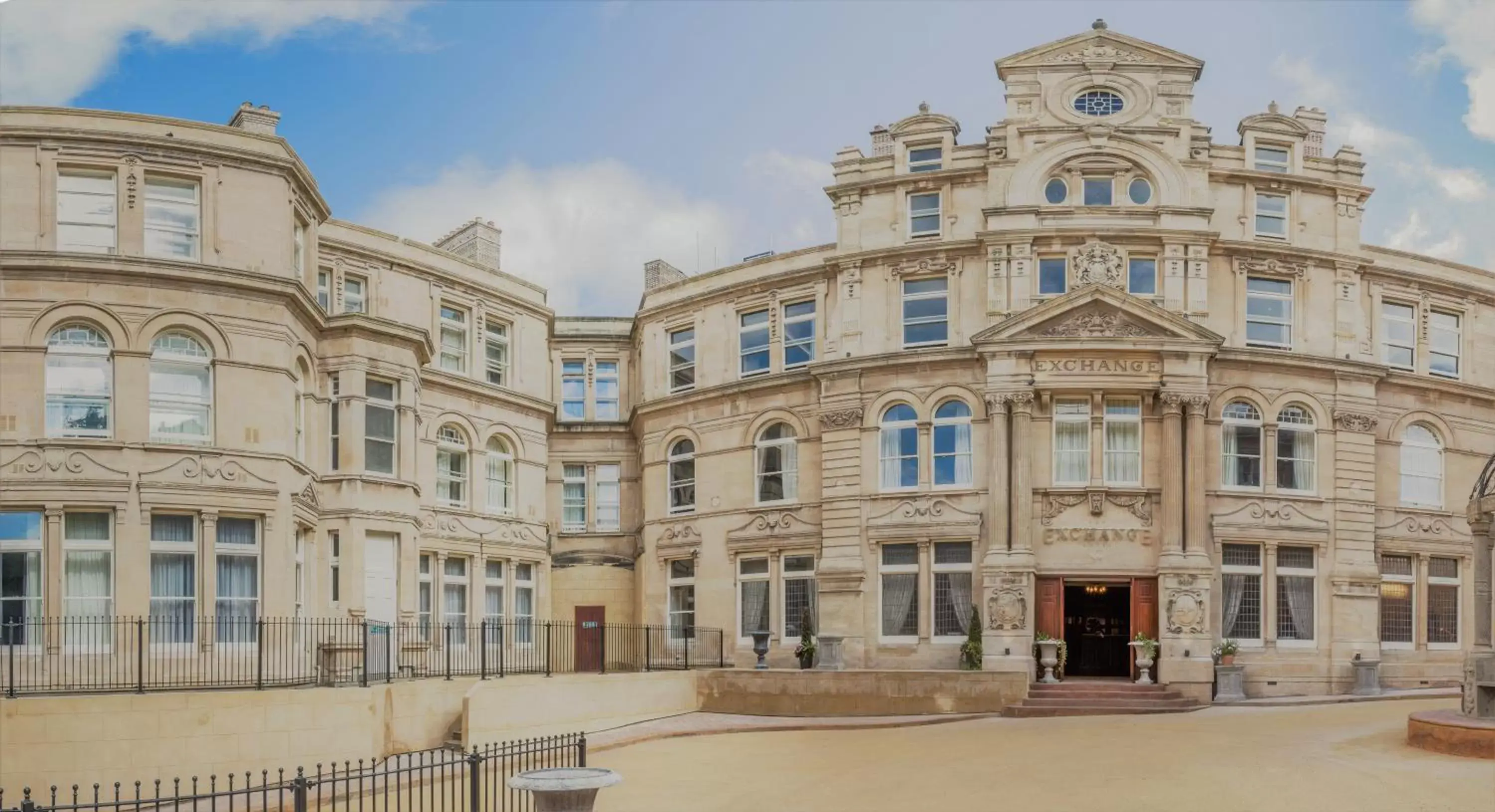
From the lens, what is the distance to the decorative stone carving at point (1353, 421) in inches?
1287

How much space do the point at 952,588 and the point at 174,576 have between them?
16334 mm

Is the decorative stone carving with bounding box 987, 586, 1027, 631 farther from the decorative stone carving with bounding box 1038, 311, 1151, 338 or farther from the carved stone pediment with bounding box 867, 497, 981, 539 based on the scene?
the decorative stone carving with bounding box 1038, 311, 1151, 338

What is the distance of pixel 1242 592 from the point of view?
105 ft

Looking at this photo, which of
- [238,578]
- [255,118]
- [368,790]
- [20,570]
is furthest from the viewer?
[255,118]

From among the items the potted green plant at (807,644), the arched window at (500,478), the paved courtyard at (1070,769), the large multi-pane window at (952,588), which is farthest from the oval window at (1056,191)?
the arched window at (500,478)

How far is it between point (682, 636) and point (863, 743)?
1282cm

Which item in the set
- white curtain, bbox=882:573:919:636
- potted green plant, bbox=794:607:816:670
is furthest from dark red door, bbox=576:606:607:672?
white curtain, bbox=882:573:919:636

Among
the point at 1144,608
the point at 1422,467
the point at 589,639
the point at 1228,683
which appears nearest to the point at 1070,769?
the point at 1228,683

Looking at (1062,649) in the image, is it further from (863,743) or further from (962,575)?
(863,743)

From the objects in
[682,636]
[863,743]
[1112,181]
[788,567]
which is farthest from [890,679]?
[1112,181]

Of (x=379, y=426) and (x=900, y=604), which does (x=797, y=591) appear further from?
(x=379, y=426)

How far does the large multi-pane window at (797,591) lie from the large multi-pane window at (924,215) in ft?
26.5

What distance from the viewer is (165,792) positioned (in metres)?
19.7

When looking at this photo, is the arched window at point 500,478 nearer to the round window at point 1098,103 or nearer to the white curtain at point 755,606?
the white curtain at point 755,606
